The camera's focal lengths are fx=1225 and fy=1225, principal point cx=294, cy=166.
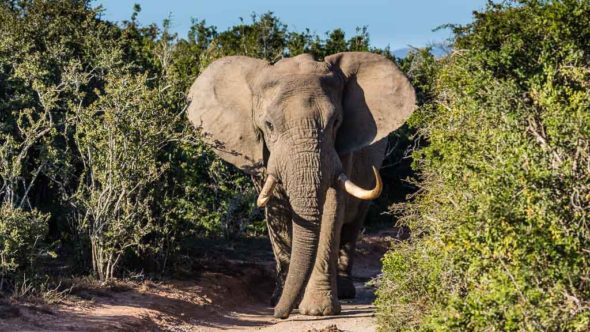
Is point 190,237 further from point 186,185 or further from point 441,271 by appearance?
point 441,271

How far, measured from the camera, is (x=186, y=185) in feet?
45.8

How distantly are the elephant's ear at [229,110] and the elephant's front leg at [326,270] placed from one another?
0.95 meters

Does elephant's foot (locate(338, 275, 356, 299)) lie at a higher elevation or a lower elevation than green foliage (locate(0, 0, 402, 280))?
lower

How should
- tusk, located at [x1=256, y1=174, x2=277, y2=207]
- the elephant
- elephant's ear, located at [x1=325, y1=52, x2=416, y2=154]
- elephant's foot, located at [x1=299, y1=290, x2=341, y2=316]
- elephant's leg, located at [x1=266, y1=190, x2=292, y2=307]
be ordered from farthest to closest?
elephant's ear, located at [x1=325, y1=52, x2=416, y2=154] → elephant's leg, located at [x1=266, y1=190, x2=292, y2=307] → elephant's foot, located at [x1=299, y1=290, x2=341, y2=316] → tusk, located at [x1=256, y1=174, x2=277, y2=207] → the elephant

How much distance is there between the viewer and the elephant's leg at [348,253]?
1412 centimetres

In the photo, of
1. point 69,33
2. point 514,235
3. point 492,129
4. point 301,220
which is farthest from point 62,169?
point 514,235

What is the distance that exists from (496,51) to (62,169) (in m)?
4.91

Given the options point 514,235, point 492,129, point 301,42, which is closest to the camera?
point 514,235

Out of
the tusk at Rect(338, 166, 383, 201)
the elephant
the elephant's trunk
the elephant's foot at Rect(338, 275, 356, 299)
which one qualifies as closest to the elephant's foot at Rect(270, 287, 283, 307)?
the elephant

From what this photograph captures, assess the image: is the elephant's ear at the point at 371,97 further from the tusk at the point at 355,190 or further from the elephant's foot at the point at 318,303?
the elephant's foot at the point at 318,303

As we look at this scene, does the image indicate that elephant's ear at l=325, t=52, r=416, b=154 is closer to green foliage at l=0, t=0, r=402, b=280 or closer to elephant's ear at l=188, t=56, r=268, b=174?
elephant's ear at l=188, t=56, r=268, b=174

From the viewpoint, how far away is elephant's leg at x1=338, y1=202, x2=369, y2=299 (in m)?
14.1

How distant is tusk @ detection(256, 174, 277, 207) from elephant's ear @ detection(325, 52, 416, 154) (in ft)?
4.16

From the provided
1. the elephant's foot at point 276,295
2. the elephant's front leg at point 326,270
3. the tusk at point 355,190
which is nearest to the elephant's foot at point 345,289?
the elephant's foot at point 276,295
